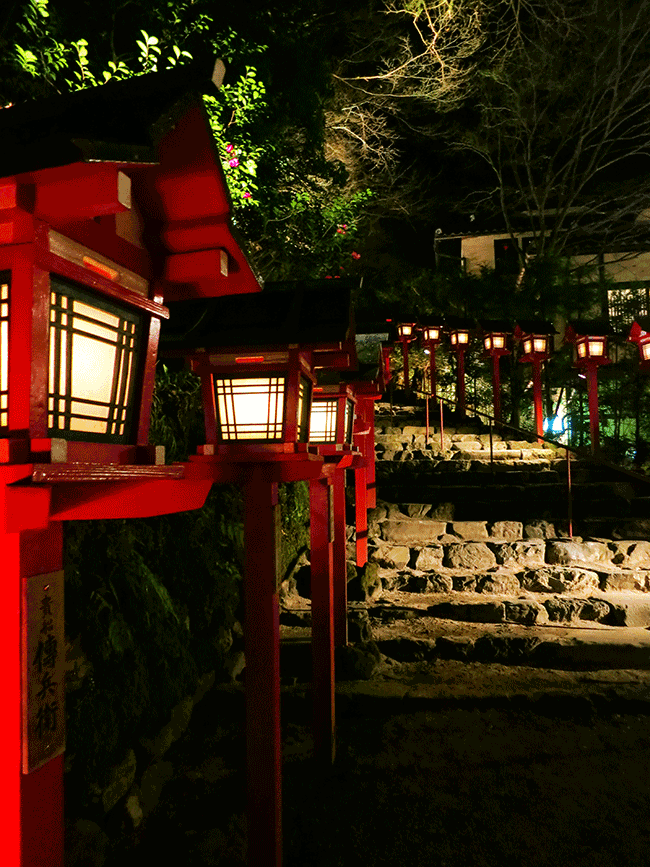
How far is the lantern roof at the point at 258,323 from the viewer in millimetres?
3886

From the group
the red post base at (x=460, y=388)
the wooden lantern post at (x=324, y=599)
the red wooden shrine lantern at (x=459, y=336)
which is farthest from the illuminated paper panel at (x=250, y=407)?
the red wooden shrine lantern at (x=459, y=336)

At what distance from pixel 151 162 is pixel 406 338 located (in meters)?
20.3

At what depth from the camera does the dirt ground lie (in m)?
4.16

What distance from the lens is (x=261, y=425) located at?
158 inches

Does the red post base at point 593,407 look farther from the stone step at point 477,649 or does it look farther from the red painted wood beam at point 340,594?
the red painted wood beam at point 340,594

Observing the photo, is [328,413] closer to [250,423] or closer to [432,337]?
[250,423]

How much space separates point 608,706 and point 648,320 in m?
11.0

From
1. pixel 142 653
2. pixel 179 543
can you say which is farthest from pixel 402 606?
Result: pixel 142 653

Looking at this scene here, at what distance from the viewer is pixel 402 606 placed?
902 centimetres

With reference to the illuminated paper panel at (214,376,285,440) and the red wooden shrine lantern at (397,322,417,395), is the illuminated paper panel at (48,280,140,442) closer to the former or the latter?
the illuminated paper panel at (214,376,285,440)

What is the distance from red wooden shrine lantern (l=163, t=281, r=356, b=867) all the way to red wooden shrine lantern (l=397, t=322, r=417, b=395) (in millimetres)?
16799

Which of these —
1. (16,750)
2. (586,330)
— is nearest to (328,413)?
(16,750)

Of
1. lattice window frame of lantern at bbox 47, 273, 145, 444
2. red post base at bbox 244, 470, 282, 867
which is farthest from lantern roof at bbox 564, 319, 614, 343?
lattice window frame of lantern at bbox 47, 273, 145, 444

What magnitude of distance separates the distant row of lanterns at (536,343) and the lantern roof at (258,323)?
503 inches
